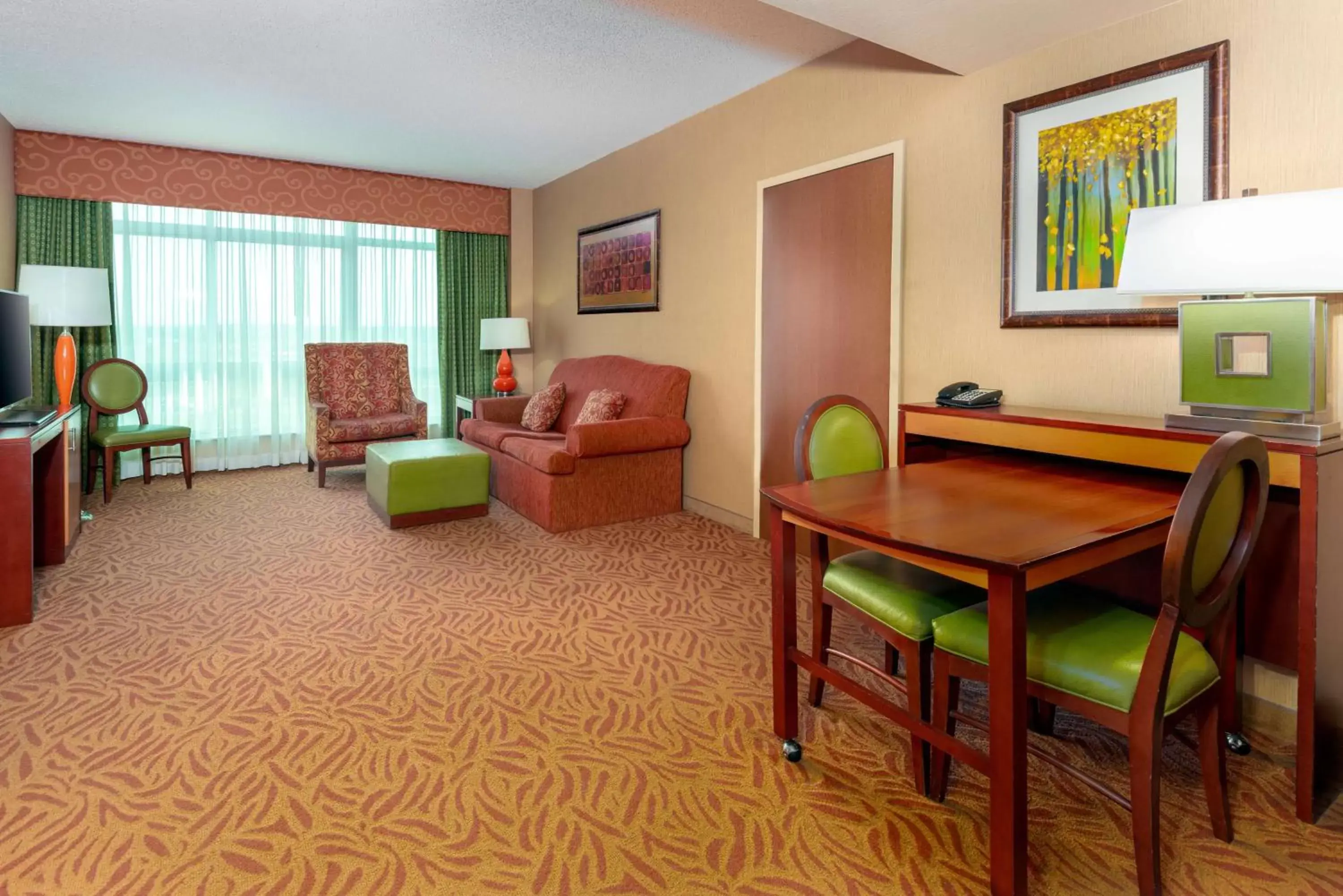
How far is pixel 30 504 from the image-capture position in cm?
293

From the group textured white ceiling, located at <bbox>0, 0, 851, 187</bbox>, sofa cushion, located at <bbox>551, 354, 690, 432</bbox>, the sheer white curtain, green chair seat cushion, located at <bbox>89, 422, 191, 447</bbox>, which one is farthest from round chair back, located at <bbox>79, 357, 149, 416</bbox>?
sofa cushion, located at <bbox>551, 354, 690, 432</bbox>

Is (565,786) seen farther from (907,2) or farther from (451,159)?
(451,159)

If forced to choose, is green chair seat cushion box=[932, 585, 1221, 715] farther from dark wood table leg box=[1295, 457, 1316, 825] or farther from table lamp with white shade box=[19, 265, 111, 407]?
table lamp with white shade box=[19, 265, 111, 407]

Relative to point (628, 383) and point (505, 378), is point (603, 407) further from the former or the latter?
point (505, 378)

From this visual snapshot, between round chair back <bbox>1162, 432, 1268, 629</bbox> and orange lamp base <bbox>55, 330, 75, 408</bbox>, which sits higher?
orange lamp base <bbox>55, 330, 75, 408</bbox>

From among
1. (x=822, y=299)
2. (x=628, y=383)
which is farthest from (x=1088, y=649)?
(x=628, y=383)

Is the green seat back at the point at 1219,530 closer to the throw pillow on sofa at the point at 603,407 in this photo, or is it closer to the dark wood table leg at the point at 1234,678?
the dark wood table leg at the point at 1234,678

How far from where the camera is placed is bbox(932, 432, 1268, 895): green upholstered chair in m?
1.41

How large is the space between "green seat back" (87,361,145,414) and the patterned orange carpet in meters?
2.51

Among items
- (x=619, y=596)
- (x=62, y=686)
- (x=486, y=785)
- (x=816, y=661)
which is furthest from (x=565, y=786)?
(x=62, y=686)

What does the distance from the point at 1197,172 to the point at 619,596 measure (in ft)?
8.68

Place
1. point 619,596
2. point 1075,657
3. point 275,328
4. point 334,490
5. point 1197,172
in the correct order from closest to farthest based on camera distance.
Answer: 1. point 1075,657
2. point 1197,172
3. point 619,596
4. point 334,490
5. point 275,328

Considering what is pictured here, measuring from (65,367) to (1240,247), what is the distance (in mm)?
5384

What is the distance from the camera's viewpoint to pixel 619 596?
3447 millimetres
